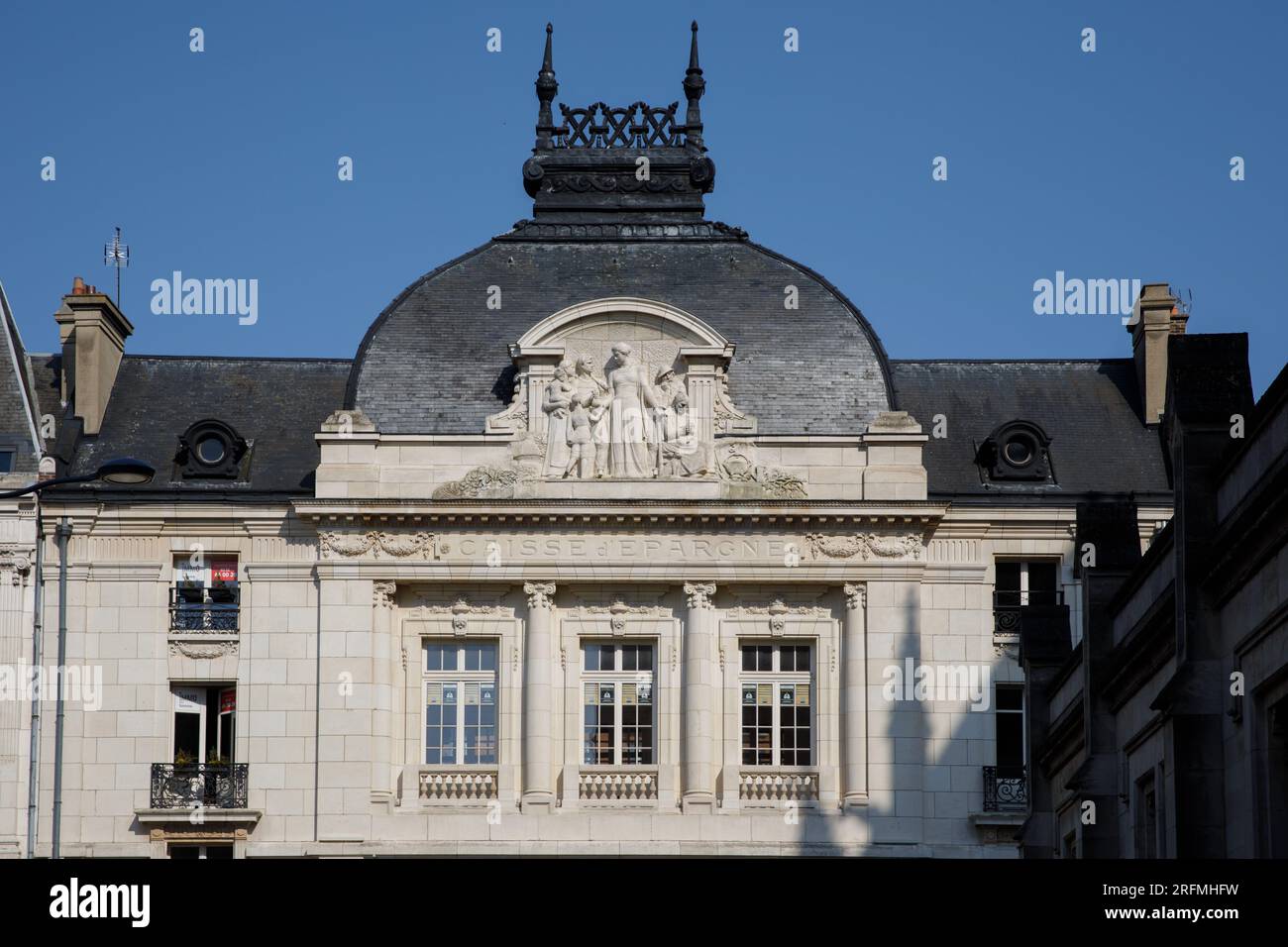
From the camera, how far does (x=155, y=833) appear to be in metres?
48.6

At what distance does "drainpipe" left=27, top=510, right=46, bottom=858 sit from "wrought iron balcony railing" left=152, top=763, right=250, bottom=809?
2101 millimetres

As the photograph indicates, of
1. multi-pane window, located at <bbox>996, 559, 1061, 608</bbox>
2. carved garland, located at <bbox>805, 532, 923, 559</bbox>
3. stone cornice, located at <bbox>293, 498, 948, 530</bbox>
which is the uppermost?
stone cornice, located at <bbox>293, 498, 948, 530</bbox>

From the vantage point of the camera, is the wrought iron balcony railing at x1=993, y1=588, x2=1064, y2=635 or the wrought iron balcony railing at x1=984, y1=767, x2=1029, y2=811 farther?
the wrought iron balcony railing at x1=993, y1=588, x2=1064, y2=635

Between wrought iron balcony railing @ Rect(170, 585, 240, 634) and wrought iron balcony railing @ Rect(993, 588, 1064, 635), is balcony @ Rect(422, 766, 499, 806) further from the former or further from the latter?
wrought iron balcony railing @ Rect(993, 588, 1064, 635)

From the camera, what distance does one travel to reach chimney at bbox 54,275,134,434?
173 ft

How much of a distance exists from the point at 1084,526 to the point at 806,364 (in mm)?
19215

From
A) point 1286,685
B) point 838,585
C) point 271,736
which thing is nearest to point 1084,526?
point 1286,685

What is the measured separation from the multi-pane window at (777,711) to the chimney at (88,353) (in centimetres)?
1354

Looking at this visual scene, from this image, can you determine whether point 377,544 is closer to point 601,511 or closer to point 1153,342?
point 601,511

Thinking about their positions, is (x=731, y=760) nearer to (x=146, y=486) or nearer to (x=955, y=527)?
(x=955, y=527)

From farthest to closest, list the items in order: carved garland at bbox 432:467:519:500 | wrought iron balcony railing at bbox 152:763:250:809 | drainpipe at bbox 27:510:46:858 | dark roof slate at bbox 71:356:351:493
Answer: dark roof slate at bbox 71:356:351:493, carved garland at bbox 432:467:519:500, wrought iron balcony railing at bbox 152:763:250:809, drainpipe at bbox 27:510:46:858

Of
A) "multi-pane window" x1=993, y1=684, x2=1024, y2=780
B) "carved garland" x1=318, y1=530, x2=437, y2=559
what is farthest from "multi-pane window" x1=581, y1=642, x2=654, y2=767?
"multi-pane window" x1=993, y1=684, x2=1024, y2=780

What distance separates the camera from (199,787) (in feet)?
161

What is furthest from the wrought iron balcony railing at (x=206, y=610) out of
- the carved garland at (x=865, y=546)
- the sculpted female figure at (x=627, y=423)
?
the carved garland at (x=865, y=546)
